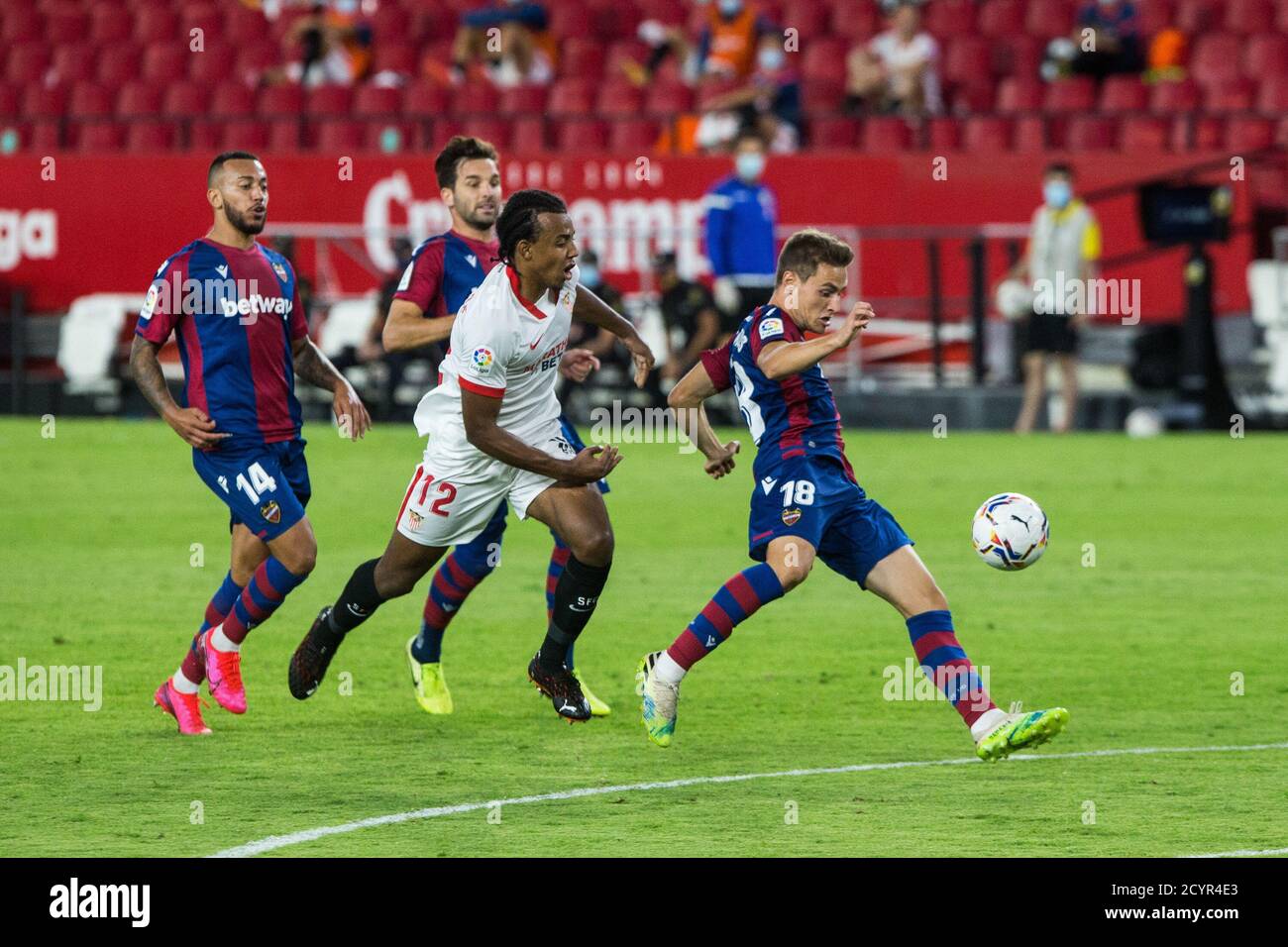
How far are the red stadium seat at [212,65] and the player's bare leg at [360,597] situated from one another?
63.5 ft

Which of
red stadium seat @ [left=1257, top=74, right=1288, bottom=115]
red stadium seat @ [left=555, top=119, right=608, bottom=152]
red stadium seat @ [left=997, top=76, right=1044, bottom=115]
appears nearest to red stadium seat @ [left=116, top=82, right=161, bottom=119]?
red stadium seat @ [left=555, top=119, right=608, bottom=152]

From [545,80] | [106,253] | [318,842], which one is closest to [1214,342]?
[545,80]

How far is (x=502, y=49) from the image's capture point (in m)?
25.8

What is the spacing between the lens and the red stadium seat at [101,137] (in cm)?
2633

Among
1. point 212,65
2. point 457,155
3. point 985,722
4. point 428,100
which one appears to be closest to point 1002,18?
point 428,100

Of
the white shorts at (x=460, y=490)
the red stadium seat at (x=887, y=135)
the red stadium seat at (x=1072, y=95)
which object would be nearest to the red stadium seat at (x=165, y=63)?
the red stadium seat at (x=887, y=135)

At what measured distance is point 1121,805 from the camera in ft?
24.8

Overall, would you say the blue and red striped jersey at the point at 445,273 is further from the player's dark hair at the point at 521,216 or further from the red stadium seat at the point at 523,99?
the red stadium seat at the point at 523,99

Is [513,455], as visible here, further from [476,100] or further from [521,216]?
[476,100]

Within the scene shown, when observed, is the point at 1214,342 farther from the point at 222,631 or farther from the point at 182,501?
the point at 222,631

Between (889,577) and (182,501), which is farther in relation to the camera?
(182,501)
